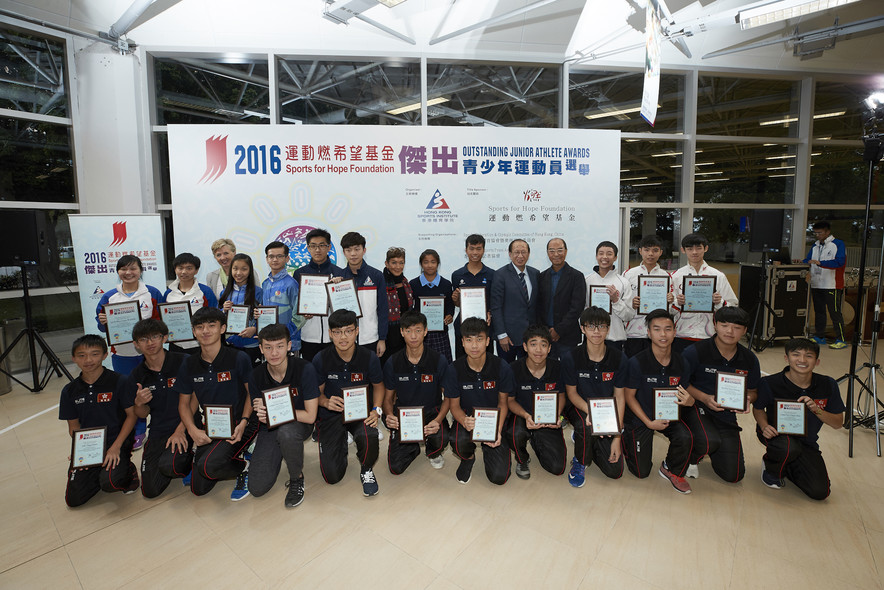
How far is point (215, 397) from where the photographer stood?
2.88 metres

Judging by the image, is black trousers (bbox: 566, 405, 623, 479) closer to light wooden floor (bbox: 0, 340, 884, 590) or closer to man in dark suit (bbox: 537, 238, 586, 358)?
light wooden floor (bbox: 0, 340, 884, 590)

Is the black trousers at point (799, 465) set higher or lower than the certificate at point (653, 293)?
lower

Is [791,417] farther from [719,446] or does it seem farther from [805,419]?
[719,446]

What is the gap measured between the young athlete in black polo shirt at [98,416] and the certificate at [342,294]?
144 centimetres

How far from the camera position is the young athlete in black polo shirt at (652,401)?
9.16ft

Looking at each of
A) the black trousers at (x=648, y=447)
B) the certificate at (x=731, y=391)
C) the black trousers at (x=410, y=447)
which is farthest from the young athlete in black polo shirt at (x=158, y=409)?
the certificate at (x=731, y=391)

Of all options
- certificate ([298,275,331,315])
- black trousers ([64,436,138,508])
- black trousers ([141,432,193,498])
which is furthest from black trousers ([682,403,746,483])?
black trousers ([64,436,138,508])

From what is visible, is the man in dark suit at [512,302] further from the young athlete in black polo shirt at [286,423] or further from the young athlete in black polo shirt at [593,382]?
the young athlete in black polo shirt at [286,423]

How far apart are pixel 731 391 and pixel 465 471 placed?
173 centimetres

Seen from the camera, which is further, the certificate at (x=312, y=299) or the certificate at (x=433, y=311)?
the certificate at (x=433, y=311)

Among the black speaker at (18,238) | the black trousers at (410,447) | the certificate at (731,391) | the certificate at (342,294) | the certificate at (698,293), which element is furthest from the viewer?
the black speaker at (18,238)

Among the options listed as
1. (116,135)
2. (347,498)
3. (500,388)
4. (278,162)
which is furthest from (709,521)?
(116,135)

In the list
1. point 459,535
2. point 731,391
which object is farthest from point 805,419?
point 459,535

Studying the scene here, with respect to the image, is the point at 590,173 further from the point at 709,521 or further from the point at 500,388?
the point at 709,521
